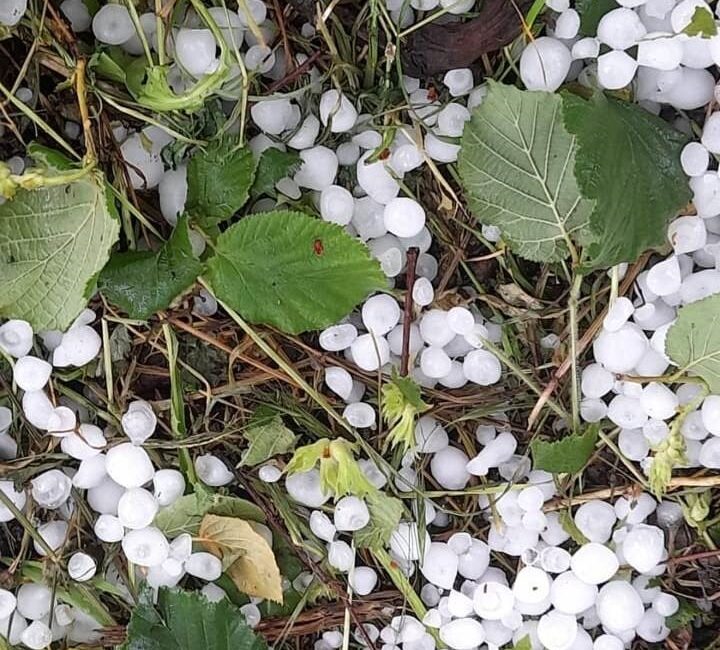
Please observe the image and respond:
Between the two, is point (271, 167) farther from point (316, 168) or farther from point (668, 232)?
point (668, 232)

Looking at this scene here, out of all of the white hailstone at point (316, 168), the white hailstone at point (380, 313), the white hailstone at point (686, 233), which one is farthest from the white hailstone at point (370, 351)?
the white hailstone at point (686, 233)

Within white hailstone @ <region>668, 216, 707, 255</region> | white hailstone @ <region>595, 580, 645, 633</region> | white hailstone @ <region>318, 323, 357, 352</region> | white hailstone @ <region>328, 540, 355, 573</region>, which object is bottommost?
white hailstone @ <region>595, 580, 645, 633</region>

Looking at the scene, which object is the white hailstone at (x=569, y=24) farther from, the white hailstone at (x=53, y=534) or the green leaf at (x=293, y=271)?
the white hailstone at (x=53, y=534)

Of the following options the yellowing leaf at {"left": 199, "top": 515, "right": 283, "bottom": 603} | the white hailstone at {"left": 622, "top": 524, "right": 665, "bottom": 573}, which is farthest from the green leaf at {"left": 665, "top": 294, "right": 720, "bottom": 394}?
the yellowing leaf at {"left": 199, "top": 515, "right": 283, "bottom": 603}

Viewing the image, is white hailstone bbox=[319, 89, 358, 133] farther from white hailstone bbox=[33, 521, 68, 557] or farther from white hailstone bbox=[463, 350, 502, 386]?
white hailstone bbox=[33, 521, 68, 557]

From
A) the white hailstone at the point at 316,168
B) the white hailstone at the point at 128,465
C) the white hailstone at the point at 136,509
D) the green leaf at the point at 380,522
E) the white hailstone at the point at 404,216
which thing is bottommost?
the green leaf at the point at 380,522

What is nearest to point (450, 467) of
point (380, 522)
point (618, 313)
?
point (380, 522)
